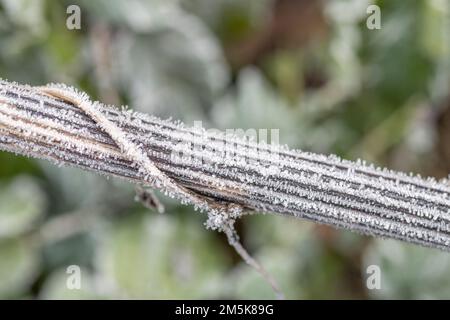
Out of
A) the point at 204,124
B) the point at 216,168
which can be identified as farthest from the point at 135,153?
the point at 204,124

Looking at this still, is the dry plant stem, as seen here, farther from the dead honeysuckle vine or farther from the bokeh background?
the bokeh background

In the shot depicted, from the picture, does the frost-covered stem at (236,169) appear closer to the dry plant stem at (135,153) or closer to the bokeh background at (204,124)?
the dry plant stem at (135,153)

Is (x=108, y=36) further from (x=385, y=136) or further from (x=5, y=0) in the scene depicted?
(x=385, y=136)

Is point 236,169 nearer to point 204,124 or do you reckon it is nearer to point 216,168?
point 216,168

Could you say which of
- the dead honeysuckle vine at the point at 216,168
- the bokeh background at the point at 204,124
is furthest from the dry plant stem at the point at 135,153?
the bokeh background at the point at 204,124
